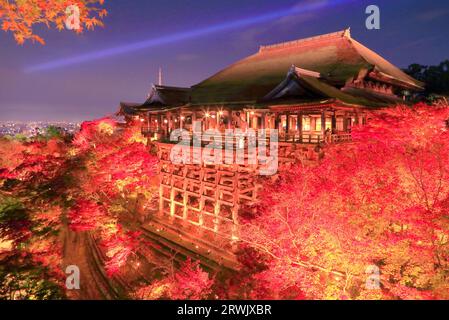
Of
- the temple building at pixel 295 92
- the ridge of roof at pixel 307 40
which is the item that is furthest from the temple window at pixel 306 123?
the ridge of roof at pixel 307 40

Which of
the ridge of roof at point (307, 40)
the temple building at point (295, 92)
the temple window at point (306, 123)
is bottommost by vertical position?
the temple window at point (306, 123)

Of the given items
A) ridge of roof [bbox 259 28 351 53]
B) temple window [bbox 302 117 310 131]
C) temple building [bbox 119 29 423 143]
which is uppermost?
ridge of roof [bbox 259 28 351 53]

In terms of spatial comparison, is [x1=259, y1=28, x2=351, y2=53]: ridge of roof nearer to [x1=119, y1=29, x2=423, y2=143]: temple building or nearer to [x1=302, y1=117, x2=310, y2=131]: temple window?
[x1=119, y1=29, x2=423, y2=143]: temple building

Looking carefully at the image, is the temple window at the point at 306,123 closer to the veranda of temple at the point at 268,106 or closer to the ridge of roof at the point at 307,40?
the veranda of temple at the point at 268,106

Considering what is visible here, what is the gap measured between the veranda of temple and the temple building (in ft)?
0.22

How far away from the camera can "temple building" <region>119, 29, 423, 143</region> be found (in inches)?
662

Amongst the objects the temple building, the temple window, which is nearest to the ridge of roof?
the temple building

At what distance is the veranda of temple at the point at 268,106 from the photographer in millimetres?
15664

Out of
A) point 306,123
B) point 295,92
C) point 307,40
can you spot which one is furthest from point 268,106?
point 307,40

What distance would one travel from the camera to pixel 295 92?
1694 cm

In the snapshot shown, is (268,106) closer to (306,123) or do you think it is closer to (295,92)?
(295,92)

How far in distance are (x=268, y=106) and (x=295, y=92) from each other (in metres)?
1.66

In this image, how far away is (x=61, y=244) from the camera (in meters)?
18.8

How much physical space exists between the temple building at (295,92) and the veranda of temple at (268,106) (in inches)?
2.6
